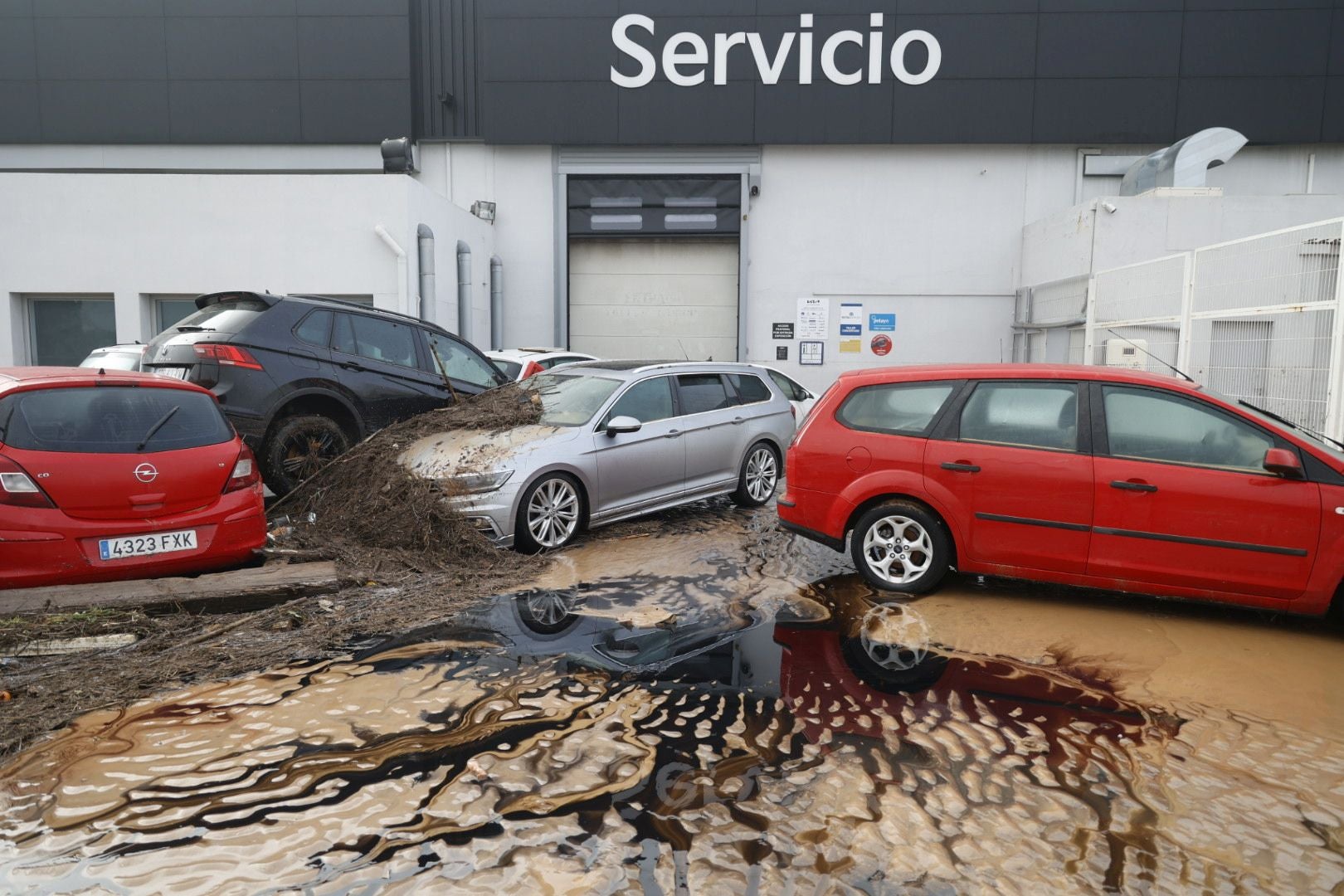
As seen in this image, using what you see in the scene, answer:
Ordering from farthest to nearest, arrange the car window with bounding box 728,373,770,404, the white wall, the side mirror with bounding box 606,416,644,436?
the white wall < the car window with bounding box 728,373,770,404 < the side mirror with bounding box 606,416,644,436

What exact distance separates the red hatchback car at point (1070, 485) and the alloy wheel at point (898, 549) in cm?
1

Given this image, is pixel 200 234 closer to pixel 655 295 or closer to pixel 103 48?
pixel 103 48

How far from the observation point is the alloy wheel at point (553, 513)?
693 cm

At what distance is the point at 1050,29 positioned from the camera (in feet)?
56.9

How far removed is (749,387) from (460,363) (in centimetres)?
307

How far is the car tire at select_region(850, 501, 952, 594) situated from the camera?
579cm

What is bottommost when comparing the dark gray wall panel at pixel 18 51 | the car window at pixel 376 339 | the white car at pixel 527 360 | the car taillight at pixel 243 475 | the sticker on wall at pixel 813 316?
the car taillight at pixel 243 475

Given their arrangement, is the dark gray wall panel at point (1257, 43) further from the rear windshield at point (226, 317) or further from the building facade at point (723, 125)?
the rear windshield at point (226, 317)

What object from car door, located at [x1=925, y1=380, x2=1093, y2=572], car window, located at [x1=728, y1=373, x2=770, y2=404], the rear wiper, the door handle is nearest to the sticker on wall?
car window, located at [x1=728, y1=373, x2=770, y2=404]

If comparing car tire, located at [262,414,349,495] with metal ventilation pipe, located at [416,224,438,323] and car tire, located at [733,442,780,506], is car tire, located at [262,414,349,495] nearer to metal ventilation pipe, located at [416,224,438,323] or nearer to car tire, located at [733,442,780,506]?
car tire, located at [733,442,780,506]

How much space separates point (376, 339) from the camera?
8812 millimetres

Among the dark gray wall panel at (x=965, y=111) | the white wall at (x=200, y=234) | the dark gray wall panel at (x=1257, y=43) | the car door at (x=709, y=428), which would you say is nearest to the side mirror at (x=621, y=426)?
the car door at (x=709, y=428)

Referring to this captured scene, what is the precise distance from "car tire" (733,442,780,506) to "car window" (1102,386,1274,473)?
12.7 feet

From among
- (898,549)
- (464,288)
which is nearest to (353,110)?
(464,288)
